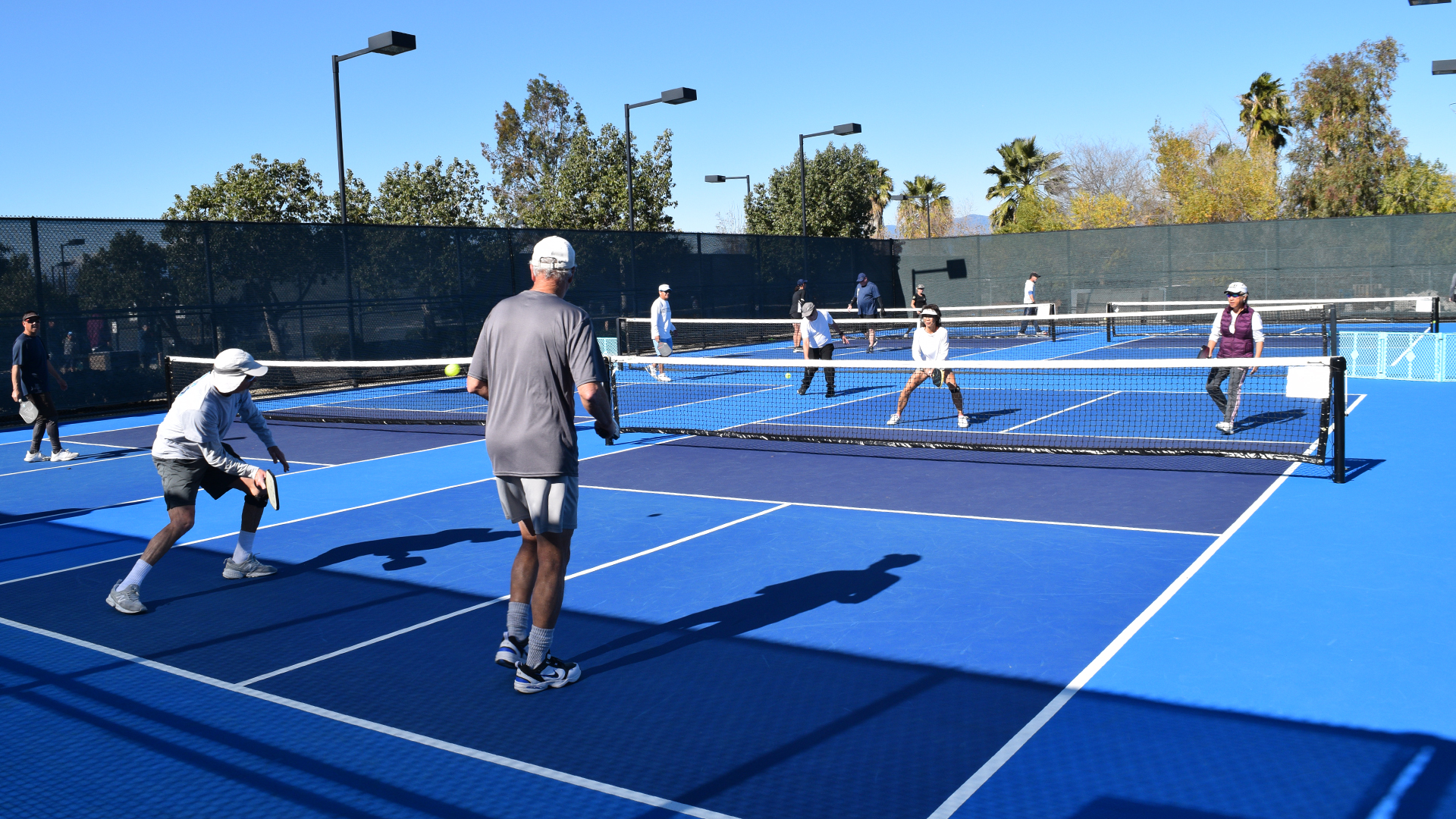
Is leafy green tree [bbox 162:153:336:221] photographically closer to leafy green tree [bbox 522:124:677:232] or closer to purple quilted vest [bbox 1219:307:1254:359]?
leafy green tree [bbox 522:124:677:232]

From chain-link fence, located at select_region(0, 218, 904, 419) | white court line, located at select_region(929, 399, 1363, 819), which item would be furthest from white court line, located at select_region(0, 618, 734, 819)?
chain-link fence, located at select_region(0, 218, 904, 419)

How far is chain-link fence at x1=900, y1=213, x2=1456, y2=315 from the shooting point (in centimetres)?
3027

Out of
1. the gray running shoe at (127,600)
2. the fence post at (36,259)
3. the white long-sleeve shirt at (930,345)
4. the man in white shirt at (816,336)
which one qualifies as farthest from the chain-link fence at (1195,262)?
the gray running shoe at (127,600)

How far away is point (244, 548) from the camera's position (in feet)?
23.2

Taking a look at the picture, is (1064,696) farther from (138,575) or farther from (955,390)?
(955,390)

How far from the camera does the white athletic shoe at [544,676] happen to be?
498 cm

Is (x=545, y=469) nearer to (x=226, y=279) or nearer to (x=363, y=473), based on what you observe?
(x=363, y=473)

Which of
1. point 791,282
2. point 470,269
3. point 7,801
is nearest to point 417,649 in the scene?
point 7,801

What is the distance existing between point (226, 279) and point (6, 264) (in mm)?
3333

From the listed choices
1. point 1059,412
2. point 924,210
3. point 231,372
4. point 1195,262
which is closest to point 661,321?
point 1059,412

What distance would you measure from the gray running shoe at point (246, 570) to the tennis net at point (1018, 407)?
4700 mm

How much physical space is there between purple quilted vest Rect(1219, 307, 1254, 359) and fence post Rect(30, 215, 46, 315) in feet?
53.4

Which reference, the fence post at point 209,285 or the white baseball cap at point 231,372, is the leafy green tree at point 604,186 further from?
the white baseball cap at point 231,372

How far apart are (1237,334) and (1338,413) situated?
252 centimetres
